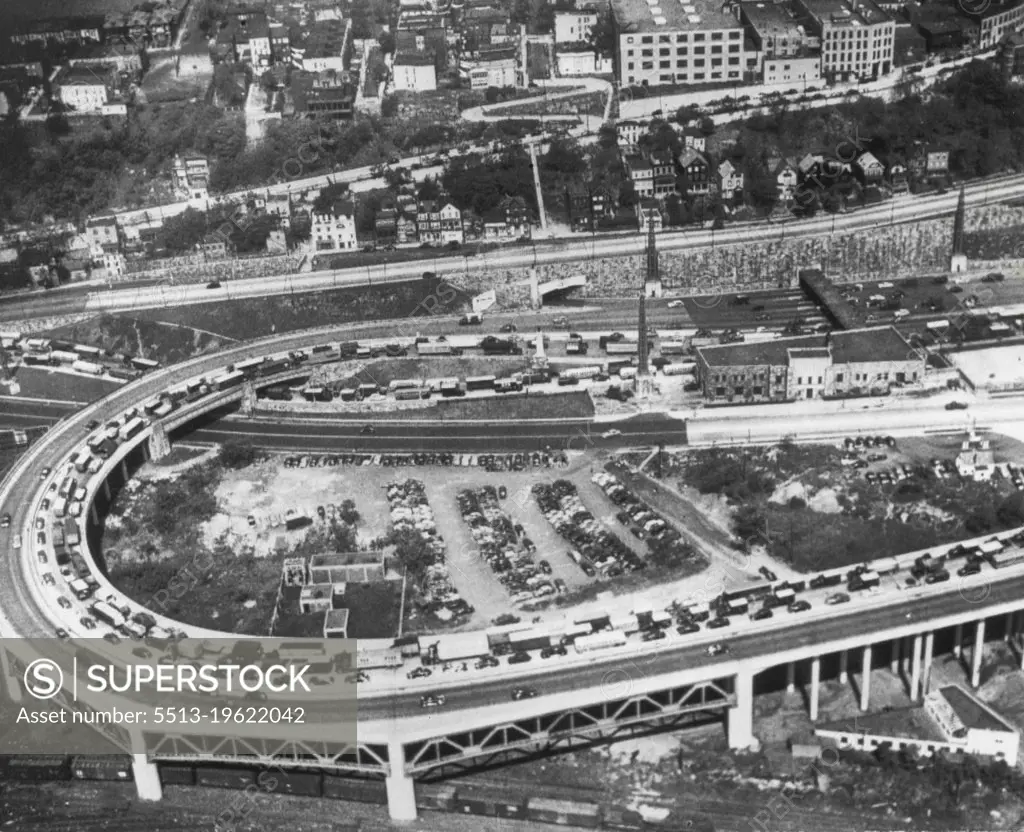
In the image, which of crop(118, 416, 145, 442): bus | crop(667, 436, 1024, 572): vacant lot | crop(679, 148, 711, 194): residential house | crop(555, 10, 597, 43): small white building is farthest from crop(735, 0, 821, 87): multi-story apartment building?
crop(118, 416, 145, 442): bus

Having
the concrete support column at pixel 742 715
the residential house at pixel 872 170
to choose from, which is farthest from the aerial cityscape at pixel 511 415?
→ the residential house at pixel 872 170

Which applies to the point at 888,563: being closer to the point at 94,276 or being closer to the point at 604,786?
the point at 604,786

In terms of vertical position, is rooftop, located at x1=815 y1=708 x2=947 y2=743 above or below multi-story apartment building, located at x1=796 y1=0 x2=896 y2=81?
below

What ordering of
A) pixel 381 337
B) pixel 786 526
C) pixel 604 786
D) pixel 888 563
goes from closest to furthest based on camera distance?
pixel 604 786
pixel 888 563
pixel 786 526
pixel 381 337

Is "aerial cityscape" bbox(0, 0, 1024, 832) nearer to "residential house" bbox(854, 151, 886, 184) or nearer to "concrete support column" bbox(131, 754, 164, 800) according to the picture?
"concrete support column" bbox(131, 754, 164, 800)

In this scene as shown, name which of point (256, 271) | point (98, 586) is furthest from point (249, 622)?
point (256, 271)

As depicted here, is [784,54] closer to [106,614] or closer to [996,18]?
[996,18]
